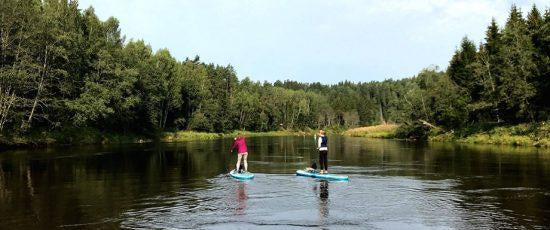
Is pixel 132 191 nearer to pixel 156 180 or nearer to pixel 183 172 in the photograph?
pixel 156 180

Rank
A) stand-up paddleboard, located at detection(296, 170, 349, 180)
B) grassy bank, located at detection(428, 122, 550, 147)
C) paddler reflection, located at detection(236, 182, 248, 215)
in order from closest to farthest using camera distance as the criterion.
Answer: paddler reflection, located at detection(236, 182, 248, 215), stand-up paddleboard, located at detection(296, 170, 349, 180), grassy bank, located at detection(428, 122, 550, 147)

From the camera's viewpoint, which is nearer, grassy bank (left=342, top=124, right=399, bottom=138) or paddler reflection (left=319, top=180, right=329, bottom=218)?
paddler reflection (left=319, top=180, right=329, bottom=218)

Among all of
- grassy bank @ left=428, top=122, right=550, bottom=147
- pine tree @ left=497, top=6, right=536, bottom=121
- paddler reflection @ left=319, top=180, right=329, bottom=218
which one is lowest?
paddler reflection @ left=319, top=180, right=329, bottom=218

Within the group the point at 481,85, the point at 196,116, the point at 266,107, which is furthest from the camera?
the point at 266,107

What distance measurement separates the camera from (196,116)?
11388 centimetres

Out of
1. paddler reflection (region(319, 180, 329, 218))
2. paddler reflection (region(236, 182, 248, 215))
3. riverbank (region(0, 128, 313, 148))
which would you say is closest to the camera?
paddler reflection (region(319, 180, 329, 218))

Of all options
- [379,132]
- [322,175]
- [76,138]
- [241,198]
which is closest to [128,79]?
[76,138]

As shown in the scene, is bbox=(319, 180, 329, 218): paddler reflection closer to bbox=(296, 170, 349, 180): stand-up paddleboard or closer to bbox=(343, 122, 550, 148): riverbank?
bbox=(296, 170, 349, 180): stand-up paddleboard

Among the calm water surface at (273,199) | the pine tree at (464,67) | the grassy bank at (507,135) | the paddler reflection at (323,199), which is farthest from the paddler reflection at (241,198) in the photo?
the pine tree at (464,67)

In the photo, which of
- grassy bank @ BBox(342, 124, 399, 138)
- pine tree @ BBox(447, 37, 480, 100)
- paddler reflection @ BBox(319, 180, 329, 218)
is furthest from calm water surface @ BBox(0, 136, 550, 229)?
grassy bank @ BBox(342, 124, 399, 138)

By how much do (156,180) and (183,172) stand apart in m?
4.34

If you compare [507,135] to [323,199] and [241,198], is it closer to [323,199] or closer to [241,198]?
[323,199]

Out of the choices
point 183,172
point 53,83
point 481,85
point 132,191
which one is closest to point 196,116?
point 53,83

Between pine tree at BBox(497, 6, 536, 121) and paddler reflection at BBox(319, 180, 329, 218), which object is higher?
pine tree at BBox(497, 6, 536, 121)
